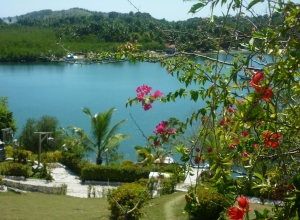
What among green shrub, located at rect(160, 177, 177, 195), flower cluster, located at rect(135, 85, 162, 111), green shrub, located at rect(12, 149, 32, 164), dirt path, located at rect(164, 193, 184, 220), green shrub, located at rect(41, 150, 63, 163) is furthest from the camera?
green shrub, located at rect(41, 150, 63, 163)

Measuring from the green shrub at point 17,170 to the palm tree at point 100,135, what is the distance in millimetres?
2554

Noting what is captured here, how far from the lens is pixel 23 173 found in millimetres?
14414

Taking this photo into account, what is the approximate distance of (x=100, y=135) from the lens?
16625 millimetres

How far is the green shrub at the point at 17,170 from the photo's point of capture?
47.1 ft

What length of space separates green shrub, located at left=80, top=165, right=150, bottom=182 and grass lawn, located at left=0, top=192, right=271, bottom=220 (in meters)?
4.14

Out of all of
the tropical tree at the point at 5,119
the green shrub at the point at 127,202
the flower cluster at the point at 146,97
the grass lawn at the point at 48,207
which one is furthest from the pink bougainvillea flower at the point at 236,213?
the tropical tree at the point at 5,119

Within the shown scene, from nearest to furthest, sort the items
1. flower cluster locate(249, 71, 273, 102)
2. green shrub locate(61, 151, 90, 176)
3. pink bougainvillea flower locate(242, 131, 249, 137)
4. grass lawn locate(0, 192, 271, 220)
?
flower cluster locate(249, 71, 273, 102)
pink bougainvillea flower locate(242, 131, 249, 137)
grass lawn locate(0, 192, 271, 220)
green shrub locate(61, 151, 90, 176)

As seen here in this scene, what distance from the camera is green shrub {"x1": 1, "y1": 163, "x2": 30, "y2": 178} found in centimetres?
1434

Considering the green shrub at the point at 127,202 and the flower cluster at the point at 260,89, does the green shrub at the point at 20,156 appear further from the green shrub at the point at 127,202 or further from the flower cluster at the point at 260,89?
the flower cluster at the point at 260,89

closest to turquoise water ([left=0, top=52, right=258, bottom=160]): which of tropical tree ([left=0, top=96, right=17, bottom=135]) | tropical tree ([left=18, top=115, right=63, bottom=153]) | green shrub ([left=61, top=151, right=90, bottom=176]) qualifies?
tropical tree ([left=18, top=115, right=63, bottom=153])


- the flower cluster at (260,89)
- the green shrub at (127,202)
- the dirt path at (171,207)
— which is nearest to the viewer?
the flower cluster at (260,89)

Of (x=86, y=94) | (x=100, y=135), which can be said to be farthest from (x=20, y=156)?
(x=86, y=94)

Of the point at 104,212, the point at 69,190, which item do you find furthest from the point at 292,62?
the point at 69,190

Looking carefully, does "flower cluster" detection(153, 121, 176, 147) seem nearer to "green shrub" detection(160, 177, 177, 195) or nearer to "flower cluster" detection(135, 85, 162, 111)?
"flower cluster" detection(135, 85, 162, 111)
